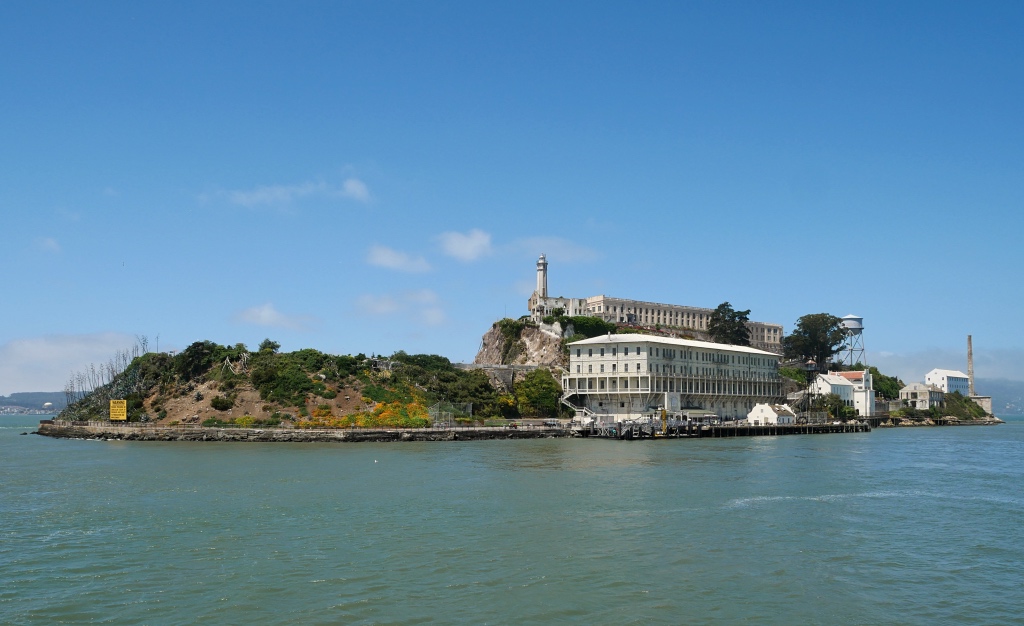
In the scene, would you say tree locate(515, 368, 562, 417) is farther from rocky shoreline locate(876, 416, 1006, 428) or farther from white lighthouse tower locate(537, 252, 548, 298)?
rocky shoreline locate(876, 416, 1006, 428)

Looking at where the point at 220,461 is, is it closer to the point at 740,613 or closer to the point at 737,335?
the point at 740,613

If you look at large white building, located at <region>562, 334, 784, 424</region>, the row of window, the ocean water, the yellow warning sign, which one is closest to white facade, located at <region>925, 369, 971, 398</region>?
the row of window

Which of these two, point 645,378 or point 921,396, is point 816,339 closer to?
point 921,396

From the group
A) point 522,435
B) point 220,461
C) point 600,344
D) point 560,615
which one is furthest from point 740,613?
point 600,344

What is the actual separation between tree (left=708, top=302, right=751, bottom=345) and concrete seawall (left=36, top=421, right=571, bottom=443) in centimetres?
5874

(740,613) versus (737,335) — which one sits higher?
(737,335)

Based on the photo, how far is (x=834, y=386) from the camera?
113 meters

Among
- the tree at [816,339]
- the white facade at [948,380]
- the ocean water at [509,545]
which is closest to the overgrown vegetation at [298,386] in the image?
the ocean water at [509,545]

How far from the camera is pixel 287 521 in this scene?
2522cm

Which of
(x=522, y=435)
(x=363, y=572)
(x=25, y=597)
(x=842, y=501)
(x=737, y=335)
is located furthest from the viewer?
(x=737, y=335)

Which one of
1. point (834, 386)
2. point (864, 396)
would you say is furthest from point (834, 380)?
point (864, 396)

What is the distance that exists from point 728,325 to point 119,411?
83.8 meters

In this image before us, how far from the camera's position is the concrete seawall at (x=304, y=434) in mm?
63875

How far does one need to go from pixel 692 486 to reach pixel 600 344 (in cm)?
5333
